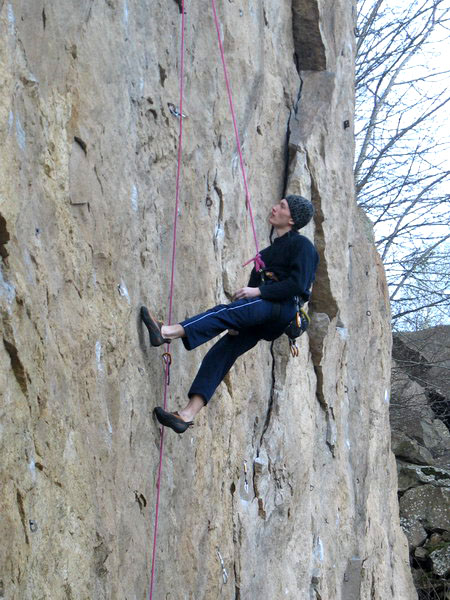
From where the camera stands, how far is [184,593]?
6.44m

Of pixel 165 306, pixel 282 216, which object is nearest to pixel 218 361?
pixel 165 306

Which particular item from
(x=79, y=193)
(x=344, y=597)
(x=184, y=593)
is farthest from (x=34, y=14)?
(x=344, y=597)

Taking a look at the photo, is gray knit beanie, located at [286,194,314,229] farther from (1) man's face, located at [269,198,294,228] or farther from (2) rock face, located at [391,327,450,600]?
(2) rock face, located at [391,327,450,600]

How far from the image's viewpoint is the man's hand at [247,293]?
6.04 metres

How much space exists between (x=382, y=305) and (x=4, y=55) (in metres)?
7.95

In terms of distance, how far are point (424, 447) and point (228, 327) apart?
11.9 meters

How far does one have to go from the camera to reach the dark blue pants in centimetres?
588

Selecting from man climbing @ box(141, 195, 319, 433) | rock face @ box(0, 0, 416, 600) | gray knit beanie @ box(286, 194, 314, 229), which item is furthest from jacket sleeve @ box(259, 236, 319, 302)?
rock face @ box(0, 0, 416, 600)

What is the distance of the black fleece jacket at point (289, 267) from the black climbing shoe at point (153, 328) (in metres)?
0.73

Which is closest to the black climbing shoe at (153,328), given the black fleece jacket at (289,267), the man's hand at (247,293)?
the man's hand at (247,293)

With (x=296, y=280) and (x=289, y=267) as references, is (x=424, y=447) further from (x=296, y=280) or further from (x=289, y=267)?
(x=296, y=280)

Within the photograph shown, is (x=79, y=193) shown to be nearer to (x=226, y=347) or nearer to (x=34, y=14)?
(x=34, y=14)

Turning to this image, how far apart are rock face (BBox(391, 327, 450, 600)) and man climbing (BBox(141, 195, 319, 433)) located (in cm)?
973

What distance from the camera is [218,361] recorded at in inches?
246
